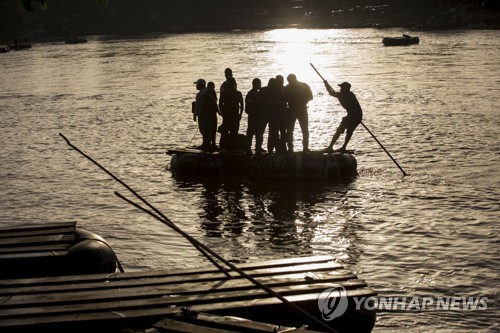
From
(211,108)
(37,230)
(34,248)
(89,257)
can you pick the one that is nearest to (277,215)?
(211,108)

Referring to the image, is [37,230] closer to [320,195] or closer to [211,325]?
[211,325]

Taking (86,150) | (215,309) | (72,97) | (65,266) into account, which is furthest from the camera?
(72,97)

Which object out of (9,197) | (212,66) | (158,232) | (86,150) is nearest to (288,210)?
(158,232)

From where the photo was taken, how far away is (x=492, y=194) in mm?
18891

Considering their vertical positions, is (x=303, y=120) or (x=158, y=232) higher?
(x=303, y=120)

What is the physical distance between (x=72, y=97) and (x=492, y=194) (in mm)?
35755

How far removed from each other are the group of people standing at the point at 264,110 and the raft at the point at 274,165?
0.36 meters

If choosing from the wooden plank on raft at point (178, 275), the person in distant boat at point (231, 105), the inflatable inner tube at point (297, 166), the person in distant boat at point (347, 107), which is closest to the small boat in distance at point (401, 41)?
the person in distant boat at point (347, 107)

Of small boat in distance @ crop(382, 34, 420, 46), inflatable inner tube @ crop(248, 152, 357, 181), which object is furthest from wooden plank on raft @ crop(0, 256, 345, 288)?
small boat in distance @ crop(382, 34, 420, 46)

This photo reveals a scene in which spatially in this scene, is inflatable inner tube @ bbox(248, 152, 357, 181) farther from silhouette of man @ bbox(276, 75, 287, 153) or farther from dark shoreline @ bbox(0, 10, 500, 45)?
dark shoreline @ bbox(0, 10, 500, 45)

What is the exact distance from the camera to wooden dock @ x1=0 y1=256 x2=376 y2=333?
8516 mm

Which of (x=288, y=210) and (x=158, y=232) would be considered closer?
(x=158, y=232)

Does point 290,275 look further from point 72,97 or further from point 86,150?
point 72,97

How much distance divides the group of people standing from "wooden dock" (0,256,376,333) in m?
10.4
